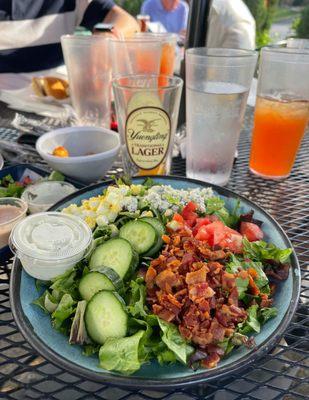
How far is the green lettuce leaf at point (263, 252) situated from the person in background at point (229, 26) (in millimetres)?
2399

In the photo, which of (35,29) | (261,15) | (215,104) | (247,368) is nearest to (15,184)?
(215,104)

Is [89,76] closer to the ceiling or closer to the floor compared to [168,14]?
closer to the ceiling

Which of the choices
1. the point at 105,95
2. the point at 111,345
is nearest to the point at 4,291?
the point at 111,345

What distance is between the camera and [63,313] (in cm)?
90

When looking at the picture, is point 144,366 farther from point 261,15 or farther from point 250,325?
point 261,15

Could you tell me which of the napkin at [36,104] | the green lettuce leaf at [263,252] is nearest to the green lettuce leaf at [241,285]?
the green lettuce leaf at [263,252]

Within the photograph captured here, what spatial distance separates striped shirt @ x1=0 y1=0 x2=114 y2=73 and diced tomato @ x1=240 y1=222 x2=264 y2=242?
239 cm

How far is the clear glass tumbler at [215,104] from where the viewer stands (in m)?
1.44

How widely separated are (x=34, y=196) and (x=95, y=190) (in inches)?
8.9

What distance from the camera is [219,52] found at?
1.54 meters

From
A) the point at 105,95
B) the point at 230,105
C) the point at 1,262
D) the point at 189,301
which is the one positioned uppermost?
the point at 230,105

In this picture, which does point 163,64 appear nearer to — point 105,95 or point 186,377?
point 105,95

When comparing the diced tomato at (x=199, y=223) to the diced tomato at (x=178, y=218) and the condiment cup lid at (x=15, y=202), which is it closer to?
the diced tomato at (x=178, y=218)

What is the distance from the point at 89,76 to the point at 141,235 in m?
1.08
